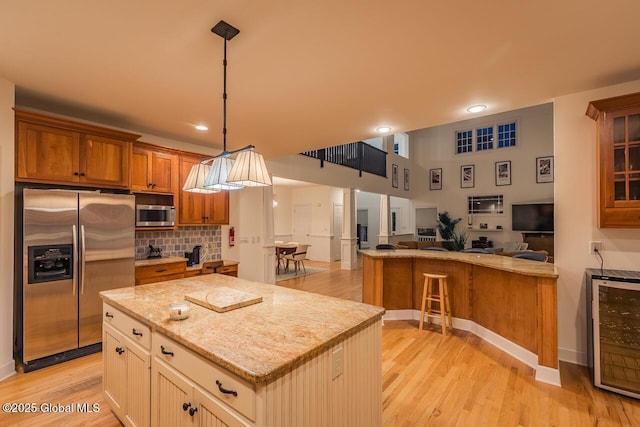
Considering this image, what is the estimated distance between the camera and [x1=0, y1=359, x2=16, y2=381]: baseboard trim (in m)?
2.59

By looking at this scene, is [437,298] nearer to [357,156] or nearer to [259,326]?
[259,326]

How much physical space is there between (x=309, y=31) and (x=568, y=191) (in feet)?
9.00

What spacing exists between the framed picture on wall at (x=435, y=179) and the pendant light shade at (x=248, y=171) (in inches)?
419

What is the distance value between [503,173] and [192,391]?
1124cm

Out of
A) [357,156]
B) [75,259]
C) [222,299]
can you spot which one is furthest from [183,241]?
[357,156]

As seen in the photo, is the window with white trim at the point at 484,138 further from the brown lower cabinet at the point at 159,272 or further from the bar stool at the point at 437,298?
the brown lower cabinet at the point at 159,272

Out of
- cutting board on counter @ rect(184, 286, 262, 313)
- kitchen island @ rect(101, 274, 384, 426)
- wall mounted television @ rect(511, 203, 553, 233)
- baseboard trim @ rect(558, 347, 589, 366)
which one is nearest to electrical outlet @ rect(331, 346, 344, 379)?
kitchen island @ rect(101, 274, 384, 426)

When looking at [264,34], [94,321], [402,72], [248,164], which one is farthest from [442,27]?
[94,321]

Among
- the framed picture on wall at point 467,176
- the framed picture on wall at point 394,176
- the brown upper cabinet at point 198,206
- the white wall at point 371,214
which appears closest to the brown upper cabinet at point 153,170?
the brown upper cabinet at point 198,206

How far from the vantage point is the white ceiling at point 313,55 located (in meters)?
1.68

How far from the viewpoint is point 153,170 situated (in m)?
3.81

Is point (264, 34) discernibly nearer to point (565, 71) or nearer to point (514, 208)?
point (565, 71)

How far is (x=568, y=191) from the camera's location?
279 cm

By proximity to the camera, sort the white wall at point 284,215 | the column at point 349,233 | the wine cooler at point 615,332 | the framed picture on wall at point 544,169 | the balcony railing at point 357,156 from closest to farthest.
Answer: the wine cooler at point 615,332 → the balcony railing at point 357,156 → the column at point 349,233 → the framed picture on wall at point 544,169 → the white wall at point 284,215
